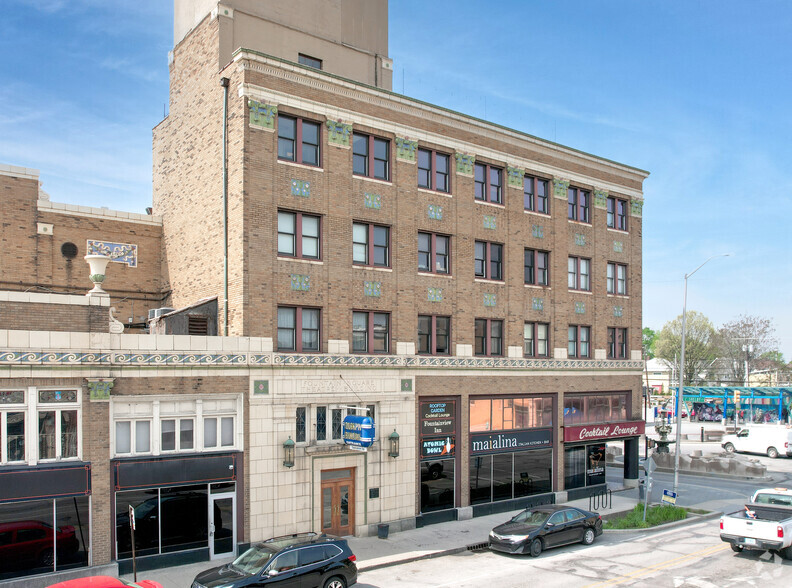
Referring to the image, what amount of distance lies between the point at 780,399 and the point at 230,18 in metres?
72.3

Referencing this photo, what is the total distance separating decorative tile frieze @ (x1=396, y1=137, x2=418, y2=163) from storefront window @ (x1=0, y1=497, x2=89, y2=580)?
16288 mm

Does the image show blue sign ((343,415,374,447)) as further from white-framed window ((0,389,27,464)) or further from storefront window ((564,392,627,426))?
storefront window ((564,392,627,426))

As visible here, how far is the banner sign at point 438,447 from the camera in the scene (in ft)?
89.6

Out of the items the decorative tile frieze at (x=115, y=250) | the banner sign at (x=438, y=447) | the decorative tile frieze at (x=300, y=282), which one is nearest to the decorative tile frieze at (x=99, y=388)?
the decorative tile frieze at (x=300, y=282)

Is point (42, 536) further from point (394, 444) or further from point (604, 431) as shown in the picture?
point (604, 431)

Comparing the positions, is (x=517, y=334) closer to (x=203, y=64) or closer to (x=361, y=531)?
(x=361, y=531)

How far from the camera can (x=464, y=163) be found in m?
29.5

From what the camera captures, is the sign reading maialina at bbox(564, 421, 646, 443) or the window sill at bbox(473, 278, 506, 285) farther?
the sign reading maialina at bbox(564, 421, 646, 443)

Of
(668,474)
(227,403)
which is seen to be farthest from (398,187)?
(668,474)

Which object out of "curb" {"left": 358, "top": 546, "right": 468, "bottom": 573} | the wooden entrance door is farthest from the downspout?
"curb" {"left": 358, "top": 546, "right": 468, "bottom": 573}

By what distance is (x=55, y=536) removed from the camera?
1898 centimetres

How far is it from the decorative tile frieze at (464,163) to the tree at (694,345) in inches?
2753

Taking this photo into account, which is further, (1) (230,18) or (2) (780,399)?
(2) (780,399)

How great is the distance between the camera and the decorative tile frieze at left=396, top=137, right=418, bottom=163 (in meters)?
27.3
